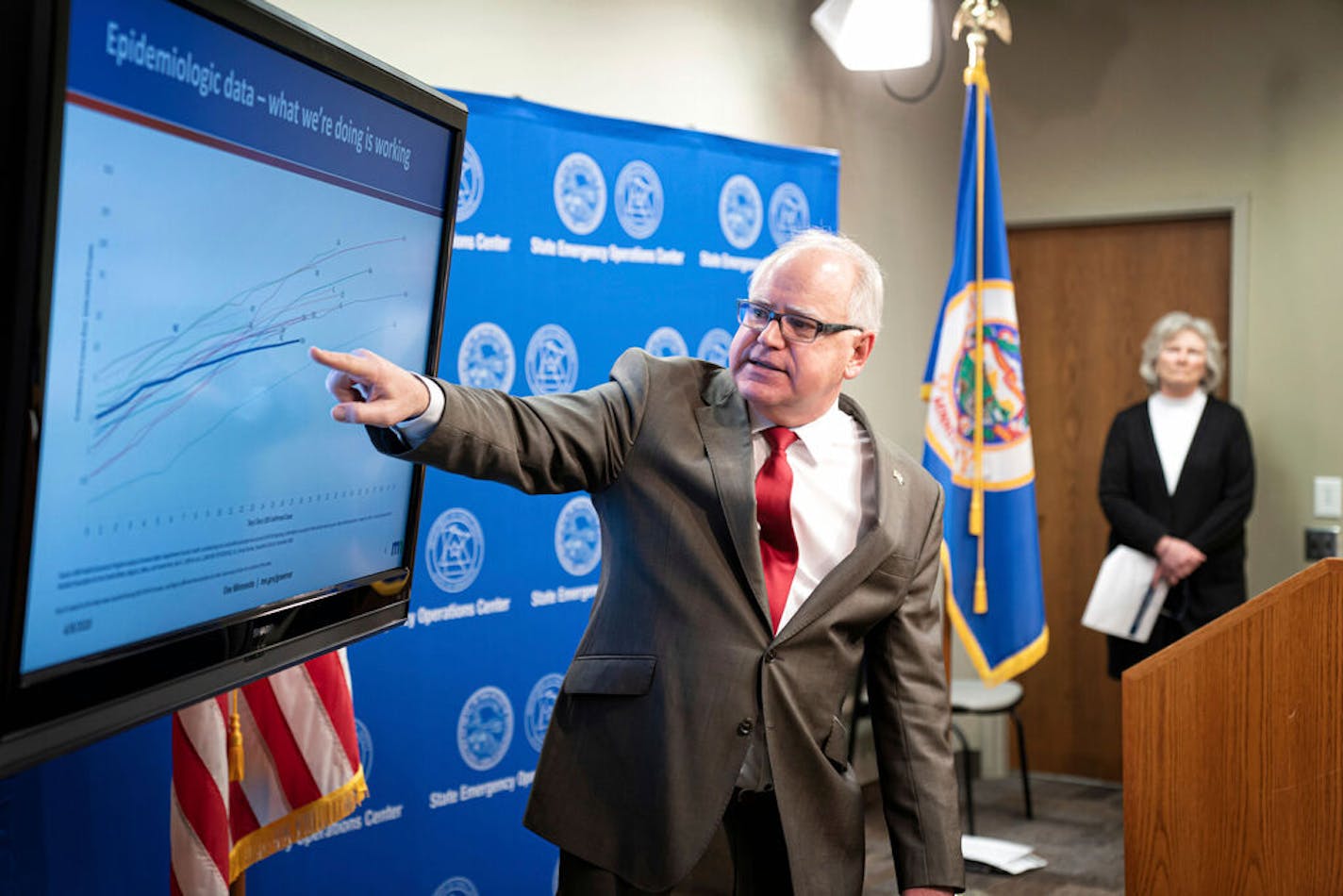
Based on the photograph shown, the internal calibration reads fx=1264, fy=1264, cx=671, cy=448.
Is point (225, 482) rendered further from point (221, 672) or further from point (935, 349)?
point (935, 349)

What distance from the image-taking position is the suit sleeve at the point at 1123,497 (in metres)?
4.71

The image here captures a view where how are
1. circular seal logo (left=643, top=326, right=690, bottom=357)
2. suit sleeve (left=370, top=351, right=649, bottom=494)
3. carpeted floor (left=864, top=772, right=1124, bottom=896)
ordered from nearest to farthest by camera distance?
suit sleeve (left=370, top=351, right=649, bottom=494) → circular seal logo (left=643, top=326, right=690, bottom=357) → carpeted floor (left=864, top=772, right=1124, bottom=896)

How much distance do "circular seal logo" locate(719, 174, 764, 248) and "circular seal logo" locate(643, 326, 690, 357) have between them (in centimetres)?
37


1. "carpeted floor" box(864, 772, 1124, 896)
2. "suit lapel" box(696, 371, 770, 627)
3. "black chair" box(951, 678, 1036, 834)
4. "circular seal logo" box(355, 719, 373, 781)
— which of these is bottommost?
"carpeted floor" box(864, 772, 1124, 896)

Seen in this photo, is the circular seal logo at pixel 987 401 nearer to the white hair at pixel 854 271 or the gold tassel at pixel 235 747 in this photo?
the white hair at pixel 854 271

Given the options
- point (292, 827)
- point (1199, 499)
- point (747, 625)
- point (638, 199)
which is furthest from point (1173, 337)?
point (292, 827)

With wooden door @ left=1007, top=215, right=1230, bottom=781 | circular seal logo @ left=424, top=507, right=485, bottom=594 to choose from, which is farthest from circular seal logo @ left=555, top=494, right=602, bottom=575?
wooden door @ left=1007, top=215, right=1230, bottom=781

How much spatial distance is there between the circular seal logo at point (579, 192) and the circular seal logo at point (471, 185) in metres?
0.24

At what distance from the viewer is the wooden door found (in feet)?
17.8

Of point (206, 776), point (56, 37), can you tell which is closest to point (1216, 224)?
point (206, 776)

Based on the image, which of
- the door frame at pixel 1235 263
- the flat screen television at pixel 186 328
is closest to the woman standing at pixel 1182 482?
the door frame at pixel 1235 263

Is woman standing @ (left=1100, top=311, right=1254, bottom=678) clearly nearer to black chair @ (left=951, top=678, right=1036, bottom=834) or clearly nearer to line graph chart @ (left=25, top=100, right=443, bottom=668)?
black chair @ (left=951, top=678, right=1036, bottom=834)

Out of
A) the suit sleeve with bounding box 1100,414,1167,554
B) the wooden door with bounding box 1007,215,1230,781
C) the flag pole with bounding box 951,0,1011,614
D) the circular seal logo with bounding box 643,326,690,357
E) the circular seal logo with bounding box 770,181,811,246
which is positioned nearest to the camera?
the circular seal logo with bounding box 643,326,690,357

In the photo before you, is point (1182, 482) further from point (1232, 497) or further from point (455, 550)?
point (455, 550)
